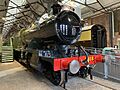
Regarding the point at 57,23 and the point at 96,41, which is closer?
the point at 57,23

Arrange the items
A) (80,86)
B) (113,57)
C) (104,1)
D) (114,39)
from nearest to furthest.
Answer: (80,86)
(113,57)
(104,1)
(114,39)

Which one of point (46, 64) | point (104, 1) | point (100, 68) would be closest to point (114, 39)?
point (104, 1)

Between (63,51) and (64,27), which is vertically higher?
(64,27)

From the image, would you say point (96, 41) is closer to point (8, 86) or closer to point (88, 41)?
point (88, 41)

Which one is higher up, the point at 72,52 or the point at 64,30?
the point at 64,30

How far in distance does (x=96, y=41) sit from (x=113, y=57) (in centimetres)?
303

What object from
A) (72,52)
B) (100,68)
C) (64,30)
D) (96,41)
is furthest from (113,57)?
(96,41)

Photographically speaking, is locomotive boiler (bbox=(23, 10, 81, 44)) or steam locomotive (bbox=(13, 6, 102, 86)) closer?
steam locomotive (bbox=(13, 6, 102, 86))

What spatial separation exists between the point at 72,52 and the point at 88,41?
415 centimetres

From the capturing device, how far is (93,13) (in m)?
9.67

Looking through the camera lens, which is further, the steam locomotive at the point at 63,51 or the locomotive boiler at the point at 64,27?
the locomotive boiler at the point at 64,27

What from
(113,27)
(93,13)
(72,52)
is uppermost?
(93,13)

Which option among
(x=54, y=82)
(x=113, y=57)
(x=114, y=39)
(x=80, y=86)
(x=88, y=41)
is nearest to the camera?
(x=80, y=86)

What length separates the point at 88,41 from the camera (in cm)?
845
